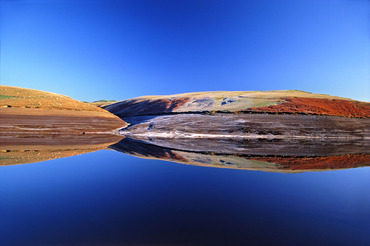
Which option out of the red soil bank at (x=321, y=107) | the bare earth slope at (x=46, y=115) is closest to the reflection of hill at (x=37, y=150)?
the bare earth slope at (x=46, y=115)

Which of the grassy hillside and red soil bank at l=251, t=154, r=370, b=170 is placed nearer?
Result: red soil bank at l=251, t=154, r=370, b=170

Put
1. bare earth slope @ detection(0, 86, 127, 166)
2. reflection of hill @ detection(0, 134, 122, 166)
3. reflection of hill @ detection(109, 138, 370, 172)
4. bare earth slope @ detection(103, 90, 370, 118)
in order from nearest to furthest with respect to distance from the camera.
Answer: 1. reflection of hill @ detection(109, 138, 370, 172)
2. reflection of hill @ detection(0, 134, 122, 166)
3. bare earth slope @ detection(0, 86, 127, 166)
4. bare earth slope @ detection(103, 90, 370, 118)

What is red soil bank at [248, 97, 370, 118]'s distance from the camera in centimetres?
3053

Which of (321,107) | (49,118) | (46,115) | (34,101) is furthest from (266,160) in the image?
(34,101)

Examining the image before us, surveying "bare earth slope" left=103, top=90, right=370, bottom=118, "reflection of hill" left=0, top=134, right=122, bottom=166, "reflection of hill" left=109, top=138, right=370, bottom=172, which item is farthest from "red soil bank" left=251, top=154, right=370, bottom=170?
"bare earth slope" left=103, top=90, right=370, bottom=118

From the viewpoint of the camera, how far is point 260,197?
5.02 meters

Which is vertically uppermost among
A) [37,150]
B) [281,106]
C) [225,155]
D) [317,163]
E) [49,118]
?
[281,106]

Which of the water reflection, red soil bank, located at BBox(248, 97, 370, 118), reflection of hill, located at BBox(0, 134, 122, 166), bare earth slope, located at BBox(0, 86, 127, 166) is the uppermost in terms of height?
red soil bank, located at BBox(248, 97, 370, 118)

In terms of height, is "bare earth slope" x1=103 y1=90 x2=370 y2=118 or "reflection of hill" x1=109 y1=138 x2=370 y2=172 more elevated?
"bare earth slope" x1=103 y1=90 x2=370 y2=118

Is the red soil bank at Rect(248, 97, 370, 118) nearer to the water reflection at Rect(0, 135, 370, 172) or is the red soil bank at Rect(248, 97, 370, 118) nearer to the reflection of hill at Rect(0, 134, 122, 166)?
the water reflection at Rect(0, 135, 370, 172)

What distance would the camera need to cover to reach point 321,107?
31547mm

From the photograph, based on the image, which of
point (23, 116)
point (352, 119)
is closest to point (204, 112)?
point (352, 119)

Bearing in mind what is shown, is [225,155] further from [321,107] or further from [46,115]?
[321,107]

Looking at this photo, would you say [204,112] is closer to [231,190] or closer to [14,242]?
[231,190]
